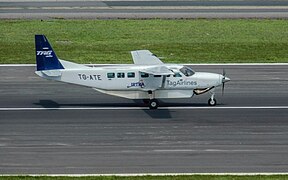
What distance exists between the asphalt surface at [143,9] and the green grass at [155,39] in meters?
2.30

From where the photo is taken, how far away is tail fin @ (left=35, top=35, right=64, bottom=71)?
3681cm

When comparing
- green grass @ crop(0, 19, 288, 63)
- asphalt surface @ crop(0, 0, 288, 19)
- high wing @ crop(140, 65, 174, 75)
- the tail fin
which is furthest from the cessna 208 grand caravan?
asphalt surface @ crop(0, 0, 288, 19)

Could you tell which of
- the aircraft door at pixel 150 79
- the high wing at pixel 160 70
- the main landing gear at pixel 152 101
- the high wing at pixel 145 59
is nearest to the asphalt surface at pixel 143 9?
the high wing at pixel 145 59

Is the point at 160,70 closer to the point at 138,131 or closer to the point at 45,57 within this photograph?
the point at 138,131

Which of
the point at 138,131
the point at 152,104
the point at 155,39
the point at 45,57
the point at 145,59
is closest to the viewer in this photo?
the point at 138,131

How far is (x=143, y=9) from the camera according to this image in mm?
66688

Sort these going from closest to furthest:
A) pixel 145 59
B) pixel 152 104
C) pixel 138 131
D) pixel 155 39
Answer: pixel 138 131 < pixel 152 104 < pixel 145 59 < pixel 155 39

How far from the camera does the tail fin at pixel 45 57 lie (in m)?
36.8

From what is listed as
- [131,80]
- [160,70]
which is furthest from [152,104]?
[160,70]

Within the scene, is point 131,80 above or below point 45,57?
below

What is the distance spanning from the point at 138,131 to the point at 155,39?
22.6 m

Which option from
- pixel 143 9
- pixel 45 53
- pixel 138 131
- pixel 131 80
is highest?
pixel 45 53

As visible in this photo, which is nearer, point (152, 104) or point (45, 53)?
point (45, 53)

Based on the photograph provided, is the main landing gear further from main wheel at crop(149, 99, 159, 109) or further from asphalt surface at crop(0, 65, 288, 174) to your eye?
asphalt surface at crop(0, 65, 288, 174)
